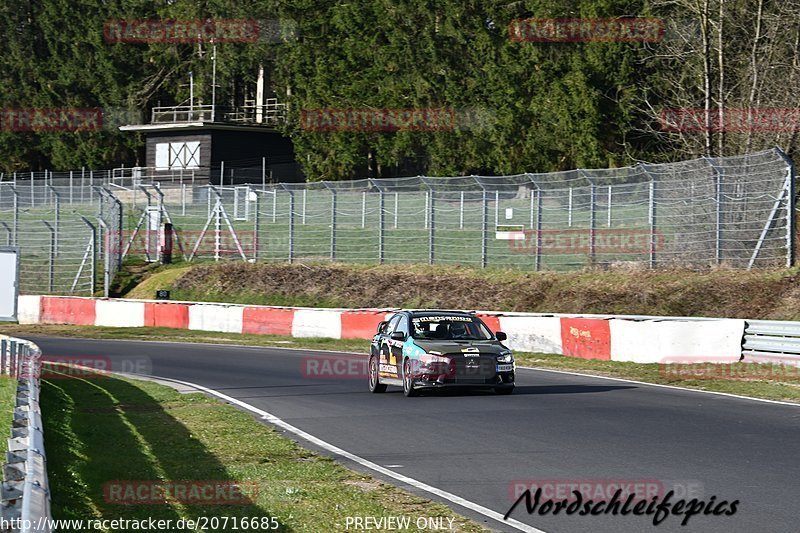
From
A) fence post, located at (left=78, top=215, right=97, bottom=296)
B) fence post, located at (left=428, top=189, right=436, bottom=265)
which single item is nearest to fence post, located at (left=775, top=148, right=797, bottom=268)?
fence post, located at (left=428, top=189, right=436, bottom=265)

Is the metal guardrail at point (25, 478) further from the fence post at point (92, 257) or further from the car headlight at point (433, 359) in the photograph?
the fence post at point (92, 257)

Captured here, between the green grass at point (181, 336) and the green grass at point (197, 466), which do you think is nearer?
the green grass at point (197, 466)

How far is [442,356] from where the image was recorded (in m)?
18.6

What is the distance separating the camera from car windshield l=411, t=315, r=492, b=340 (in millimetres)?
19438

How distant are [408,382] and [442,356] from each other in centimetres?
82

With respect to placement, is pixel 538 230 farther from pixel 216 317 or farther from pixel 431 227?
pixel 216 317

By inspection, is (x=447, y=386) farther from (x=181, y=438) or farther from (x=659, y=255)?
(x=659, y=255)

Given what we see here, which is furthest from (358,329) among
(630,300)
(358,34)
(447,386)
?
(358,34)

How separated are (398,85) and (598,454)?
48.1 m

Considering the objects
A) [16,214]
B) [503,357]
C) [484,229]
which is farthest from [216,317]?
[503,357]

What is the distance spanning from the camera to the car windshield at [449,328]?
63.8ft

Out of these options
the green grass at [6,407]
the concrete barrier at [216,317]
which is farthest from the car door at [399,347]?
the concrete barrier at [216,317]

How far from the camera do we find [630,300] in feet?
105

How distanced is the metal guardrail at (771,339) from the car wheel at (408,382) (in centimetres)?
717
